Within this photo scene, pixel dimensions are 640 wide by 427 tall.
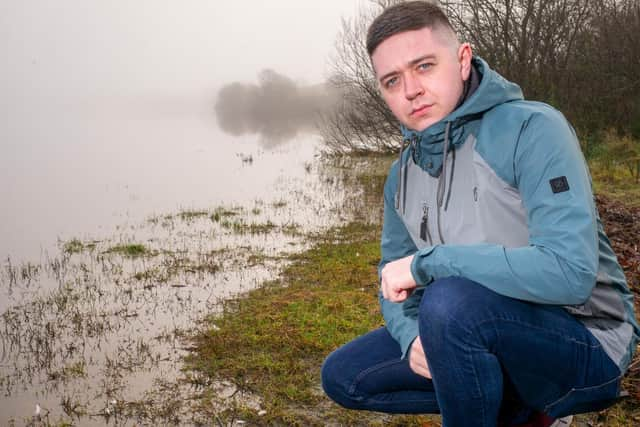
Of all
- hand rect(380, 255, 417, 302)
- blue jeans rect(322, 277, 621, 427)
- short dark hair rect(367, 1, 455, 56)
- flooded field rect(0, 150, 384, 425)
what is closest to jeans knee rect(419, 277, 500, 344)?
blue jeans rect(322, 277, 621, 427)

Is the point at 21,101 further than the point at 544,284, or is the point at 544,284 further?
the point at 21,101

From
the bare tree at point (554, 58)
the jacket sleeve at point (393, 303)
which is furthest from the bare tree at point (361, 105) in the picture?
the jacket sleeve at point (393, 303)

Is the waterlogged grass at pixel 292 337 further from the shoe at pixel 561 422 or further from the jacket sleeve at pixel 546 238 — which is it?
the jacket sleeve at pixel 546 238

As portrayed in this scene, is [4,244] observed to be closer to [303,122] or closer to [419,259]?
[419,259]

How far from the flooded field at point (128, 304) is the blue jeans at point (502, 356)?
2299 mm

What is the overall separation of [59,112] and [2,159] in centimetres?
2250

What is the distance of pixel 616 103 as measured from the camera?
17062mm

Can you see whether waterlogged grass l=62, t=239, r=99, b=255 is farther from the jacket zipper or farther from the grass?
the jacket zipper

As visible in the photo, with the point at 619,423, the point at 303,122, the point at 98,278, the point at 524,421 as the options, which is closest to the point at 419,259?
the point at 524,421

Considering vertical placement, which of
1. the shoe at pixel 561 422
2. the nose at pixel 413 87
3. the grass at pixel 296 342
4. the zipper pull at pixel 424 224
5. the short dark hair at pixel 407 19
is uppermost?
the short dark hair at pixel 407 19

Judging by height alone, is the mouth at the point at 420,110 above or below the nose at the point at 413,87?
below

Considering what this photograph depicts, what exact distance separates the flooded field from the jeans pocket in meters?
2.45

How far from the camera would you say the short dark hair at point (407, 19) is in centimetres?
256

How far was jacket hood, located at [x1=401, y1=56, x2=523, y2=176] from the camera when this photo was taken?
2498 mm
